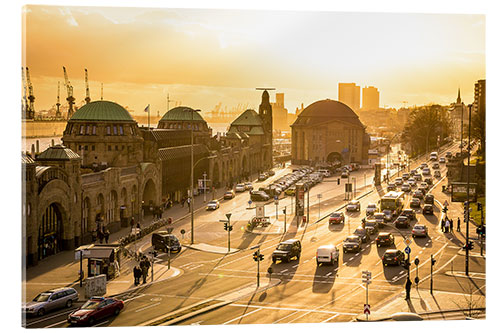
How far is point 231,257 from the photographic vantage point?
67562 millimetres

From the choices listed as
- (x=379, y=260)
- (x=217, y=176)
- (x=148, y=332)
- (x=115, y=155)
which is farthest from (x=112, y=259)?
(x=217, y=176)

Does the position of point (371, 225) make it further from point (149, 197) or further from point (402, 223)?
point (149, 197)

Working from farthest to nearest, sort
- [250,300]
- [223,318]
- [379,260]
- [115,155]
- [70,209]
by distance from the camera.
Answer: [115,155] < [70,209] < [379,260] < [250,300] < [223,318]

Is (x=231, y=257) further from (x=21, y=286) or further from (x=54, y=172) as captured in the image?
(x=21, y=286)

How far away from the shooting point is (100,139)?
3762 inches

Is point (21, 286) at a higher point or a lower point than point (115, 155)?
lower

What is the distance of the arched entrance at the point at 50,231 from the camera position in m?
66.0

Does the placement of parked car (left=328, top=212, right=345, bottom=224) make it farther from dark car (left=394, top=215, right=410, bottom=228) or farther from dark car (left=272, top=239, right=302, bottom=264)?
dark car (left=272, top=239, right=302, bottom=264)

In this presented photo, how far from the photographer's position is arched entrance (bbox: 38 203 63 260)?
66019mm

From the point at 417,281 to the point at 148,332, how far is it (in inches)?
894

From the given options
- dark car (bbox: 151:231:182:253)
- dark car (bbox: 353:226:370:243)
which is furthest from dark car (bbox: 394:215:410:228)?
dark car (bbox: 151:231:182:253)

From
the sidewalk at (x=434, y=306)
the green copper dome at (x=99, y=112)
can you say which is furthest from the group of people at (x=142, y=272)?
the green copper dome at (x=99, y=112)

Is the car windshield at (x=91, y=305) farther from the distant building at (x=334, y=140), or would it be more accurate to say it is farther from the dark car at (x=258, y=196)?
the distant building at (x=334, y=140)

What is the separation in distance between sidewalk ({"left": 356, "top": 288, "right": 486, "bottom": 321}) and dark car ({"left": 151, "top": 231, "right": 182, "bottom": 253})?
26417mm
